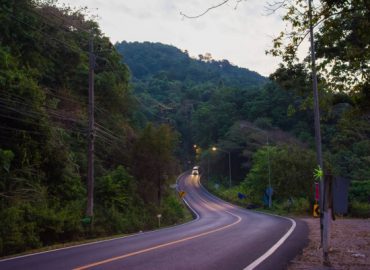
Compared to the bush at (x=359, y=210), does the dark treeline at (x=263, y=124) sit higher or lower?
higher

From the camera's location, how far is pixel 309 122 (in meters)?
99.0

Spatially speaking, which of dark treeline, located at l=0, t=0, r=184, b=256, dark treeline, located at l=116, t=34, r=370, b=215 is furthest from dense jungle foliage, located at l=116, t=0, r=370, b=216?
dark treeline, located at l=0, t=0, r=184, b=256

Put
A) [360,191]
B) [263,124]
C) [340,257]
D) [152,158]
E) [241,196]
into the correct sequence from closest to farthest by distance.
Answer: [340,257] < [152,158] < [360,191] < [241,196] < [263,124]

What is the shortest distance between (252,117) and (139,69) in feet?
288

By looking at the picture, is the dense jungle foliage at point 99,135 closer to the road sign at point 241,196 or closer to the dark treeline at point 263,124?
the dark treeline at point 263,124

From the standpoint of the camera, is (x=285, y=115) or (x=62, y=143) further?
A: (x=285, y=115)

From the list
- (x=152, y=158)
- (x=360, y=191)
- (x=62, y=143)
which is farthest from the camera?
(x=360, y=191)

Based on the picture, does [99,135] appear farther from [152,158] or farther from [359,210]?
[359,210]

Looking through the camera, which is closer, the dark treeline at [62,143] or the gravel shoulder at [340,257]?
the gravel shoulder at [340,257]

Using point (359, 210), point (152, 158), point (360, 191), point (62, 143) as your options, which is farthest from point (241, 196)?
point (62, 143)

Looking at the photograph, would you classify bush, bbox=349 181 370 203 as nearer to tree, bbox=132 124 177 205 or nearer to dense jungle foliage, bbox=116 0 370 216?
dense jungle foliage, bbox=116 0 370 216

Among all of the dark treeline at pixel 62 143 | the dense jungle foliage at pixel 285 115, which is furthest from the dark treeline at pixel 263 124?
the dark treeline at pixel 62 143

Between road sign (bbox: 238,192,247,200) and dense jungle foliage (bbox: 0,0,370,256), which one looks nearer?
dense jungle foliage (bbox: 0,0,370,256)

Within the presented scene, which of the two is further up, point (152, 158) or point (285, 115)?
point (285, 115)
